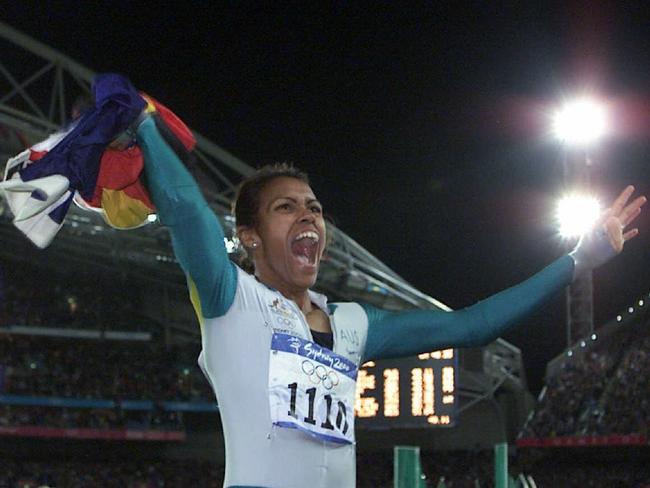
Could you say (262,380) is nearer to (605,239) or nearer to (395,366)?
(605,239)

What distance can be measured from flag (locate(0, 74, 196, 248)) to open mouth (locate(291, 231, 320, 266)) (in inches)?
16.6

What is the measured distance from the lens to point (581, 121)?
70.7ft

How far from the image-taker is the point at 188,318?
30812 mm

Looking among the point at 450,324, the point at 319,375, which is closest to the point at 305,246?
the point at 319,375

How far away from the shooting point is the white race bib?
8.74 feet

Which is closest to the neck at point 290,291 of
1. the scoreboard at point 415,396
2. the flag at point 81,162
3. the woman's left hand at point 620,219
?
the flag at point 81,162

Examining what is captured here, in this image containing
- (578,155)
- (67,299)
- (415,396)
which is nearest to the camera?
(415,396)

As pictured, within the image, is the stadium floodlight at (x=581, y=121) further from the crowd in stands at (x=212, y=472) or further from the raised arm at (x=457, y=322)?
the raised arm at (x=457, y=322)

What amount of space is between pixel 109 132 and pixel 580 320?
72.9ft

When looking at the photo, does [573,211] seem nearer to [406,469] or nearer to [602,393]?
[602,393]

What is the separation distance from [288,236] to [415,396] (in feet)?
52.4

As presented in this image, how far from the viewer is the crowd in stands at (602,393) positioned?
69.3ft

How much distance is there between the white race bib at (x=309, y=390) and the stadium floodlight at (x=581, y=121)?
773 inches

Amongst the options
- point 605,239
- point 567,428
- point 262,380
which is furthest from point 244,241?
point 567,428
